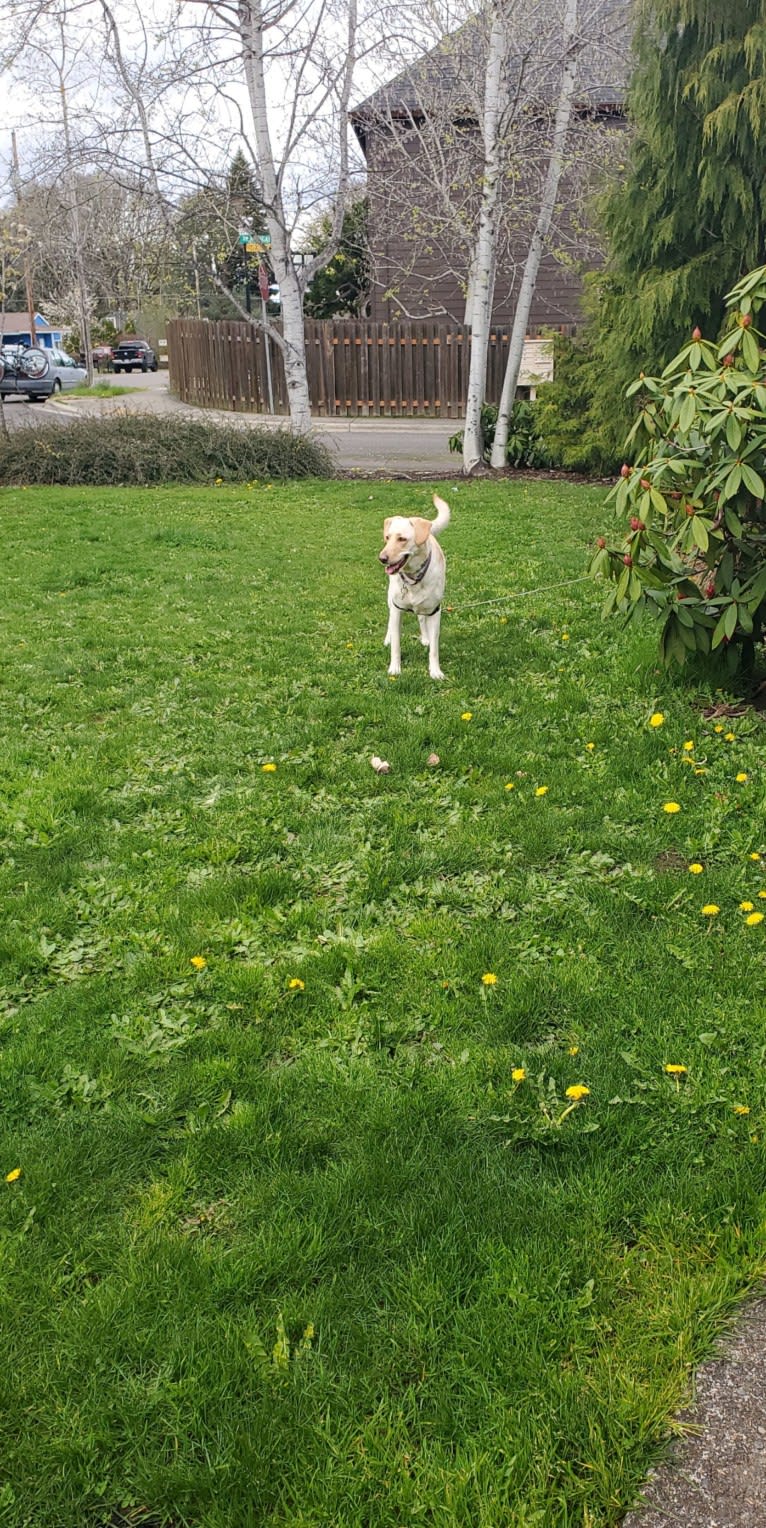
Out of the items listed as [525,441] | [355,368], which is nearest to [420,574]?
[525,441]

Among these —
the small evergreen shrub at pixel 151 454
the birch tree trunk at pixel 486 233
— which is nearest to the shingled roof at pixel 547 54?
the birch tree trunk at pixel 486 233

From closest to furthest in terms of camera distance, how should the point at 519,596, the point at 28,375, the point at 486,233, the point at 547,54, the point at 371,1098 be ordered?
the point at 371,1098 → the point at 519,596 → the point at 486,233 → the point at 547,54 → the point at 28,375

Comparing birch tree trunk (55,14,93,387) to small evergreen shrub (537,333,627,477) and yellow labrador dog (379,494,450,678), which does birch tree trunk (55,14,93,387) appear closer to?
small evergreen shrub (537,333,627,477)

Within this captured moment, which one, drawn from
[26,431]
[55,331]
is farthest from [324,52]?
[55,331]

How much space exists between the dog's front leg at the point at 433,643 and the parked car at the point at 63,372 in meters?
30.9

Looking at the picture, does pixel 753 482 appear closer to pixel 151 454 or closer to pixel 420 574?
pixel 420 574

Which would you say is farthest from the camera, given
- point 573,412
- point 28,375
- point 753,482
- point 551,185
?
point 28,375

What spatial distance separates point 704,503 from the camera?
4.86 meters

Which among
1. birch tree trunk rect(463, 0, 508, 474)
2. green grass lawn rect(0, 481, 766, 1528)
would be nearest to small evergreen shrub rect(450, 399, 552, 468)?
birch tree trunk rect(463, 0, 508, 474)

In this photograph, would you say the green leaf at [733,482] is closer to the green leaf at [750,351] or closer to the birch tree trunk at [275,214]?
the green leaf at [750,351]

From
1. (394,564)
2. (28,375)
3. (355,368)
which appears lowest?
(394,564)

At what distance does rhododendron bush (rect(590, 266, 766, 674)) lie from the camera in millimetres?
4469

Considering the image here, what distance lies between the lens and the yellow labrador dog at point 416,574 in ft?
16.7

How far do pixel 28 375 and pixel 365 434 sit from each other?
15.0m
